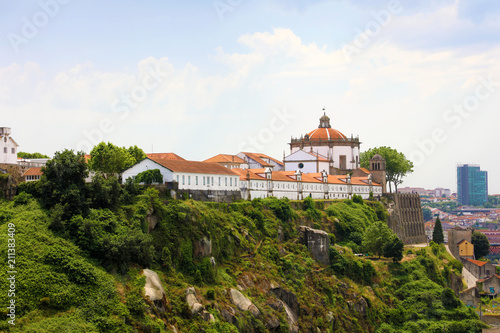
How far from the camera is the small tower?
4589 inches

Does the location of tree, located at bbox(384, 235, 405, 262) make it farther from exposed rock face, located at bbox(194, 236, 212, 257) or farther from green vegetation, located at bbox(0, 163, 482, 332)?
exposed rock face, located at bbox(194, 236, 212, 257)

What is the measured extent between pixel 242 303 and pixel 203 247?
6377 millimetres

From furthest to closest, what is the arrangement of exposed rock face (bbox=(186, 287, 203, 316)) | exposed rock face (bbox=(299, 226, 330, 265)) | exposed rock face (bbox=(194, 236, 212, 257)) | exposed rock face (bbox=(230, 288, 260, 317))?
exposed rock face (bbox=(299, 226, 330, 265)) < exposed rock face (bbox=(194, 236, 212, 257)) < exposed rock face (bbox=(230, 288, 260, 317)) < exposed rock face (bbox=(186, 287, 203, 316))

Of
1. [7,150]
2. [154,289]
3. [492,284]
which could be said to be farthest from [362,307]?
[7,150]

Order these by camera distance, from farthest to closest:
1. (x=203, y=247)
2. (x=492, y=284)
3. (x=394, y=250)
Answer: (x=492, y=284) → (x=394, y=250) → (x=203, y=247)

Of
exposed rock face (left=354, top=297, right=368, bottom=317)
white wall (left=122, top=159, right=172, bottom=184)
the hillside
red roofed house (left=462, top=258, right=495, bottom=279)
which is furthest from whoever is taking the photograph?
red roofed house (left=462, top=258, right=495, bottom=279)

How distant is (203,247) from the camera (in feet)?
196

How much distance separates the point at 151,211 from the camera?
58.2 meters

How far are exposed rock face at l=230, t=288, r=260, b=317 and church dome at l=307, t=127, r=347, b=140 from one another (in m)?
64.2

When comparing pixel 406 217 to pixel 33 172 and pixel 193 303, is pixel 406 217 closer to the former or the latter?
pixel 33 172

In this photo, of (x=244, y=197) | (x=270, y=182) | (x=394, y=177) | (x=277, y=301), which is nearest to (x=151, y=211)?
(x=277, y=301)

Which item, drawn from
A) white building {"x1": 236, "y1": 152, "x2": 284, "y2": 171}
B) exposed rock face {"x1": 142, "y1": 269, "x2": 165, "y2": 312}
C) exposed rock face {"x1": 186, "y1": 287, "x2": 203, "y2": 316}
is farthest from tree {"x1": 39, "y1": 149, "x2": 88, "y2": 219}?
white building {"x1": 236, "y1": 152, "x2": 284, "y2": 171}

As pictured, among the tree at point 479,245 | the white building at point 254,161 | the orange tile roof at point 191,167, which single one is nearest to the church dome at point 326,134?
the white building at point 254,161

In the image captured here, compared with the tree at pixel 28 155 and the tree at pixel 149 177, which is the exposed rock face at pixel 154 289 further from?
the tree at pixel 28 155
